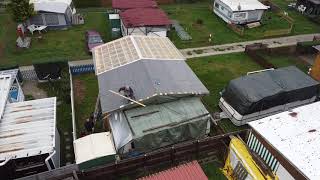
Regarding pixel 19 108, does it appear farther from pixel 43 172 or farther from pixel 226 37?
pixel 226 37

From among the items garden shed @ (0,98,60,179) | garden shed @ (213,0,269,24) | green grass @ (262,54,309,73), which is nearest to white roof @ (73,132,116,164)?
garden shed @ (0,98,60,179)

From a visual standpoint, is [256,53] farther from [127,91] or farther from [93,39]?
[127,91]

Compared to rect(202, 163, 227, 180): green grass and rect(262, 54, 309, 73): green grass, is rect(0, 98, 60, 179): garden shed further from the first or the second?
rect(262, 54, 309, 73): green grass

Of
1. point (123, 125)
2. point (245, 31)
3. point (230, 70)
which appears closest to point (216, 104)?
point (230, 70)

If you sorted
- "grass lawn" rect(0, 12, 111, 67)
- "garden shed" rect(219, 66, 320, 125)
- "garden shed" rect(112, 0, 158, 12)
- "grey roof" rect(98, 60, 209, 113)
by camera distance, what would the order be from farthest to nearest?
"garden shed" rect(112, 0, 158, 12) < "grass lawn" rect(0, 12, 111, 67) < "garden shed" rect(219, 66, 320, 125) < "grey roof" rect(98, 60, 209, 113)

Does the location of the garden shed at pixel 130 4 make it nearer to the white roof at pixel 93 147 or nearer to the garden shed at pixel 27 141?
the garden shed at pixel 27 141

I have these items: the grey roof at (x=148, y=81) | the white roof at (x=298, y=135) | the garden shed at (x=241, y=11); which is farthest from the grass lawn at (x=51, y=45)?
the white roof at (x=298, y=135)
